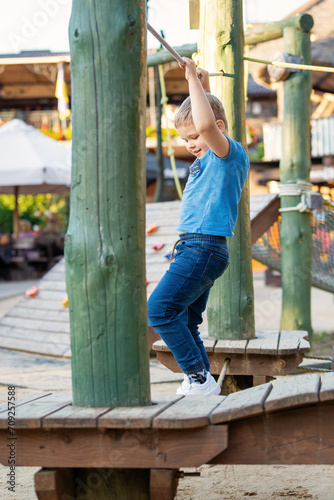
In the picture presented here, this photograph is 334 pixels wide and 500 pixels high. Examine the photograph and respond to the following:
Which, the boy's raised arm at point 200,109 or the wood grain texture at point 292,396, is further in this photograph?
the boy's raised arm at point 200,109

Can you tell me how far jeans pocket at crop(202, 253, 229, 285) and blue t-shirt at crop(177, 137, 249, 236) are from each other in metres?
0.09

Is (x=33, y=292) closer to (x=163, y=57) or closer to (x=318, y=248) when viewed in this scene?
(x=163, y=57)

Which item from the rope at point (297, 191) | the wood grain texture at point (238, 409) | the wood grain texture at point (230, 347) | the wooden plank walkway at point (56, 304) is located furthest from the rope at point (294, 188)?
the wood grain texture at point (238, 409)

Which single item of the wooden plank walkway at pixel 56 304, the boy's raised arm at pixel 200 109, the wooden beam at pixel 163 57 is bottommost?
the wooden plank walkway at pixel 56 304

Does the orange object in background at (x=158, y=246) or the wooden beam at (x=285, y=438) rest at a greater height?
the orange object in background at (x=158, y=246)

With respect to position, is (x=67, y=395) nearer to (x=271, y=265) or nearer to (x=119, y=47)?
(x=119, y=47)

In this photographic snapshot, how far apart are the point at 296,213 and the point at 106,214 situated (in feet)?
12.4

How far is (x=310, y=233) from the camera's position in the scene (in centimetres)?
571

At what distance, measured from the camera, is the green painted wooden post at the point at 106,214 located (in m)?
2.05

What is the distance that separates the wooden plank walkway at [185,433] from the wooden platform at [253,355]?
1.26 metres

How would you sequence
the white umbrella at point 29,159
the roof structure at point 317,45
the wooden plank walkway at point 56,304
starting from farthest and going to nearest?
the roof structure at point 317,45 < the white umbrella at point 29,159 < the wooden plank walkway at point 56,304

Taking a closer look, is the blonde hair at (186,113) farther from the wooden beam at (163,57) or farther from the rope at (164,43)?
the wooden beam at (163,57)

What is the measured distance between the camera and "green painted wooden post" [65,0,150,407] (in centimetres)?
205

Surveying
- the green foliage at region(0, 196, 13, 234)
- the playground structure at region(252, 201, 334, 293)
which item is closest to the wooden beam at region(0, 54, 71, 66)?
the green foliage at region(0, 196, 13, 234)
